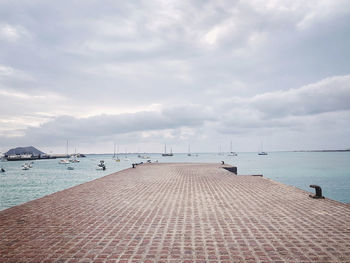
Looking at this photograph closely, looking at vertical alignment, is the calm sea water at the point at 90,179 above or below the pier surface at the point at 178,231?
below

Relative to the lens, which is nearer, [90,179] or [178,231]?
[178,231]

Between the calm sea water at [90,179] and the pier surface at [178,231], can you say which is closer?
the pier surface at [178,231]

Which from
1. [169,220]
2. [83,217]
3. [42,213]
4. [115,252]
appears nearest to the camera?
[115,252]

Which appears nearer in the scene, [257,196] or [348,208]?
[348,208]

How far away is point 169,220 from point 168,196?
3384mm

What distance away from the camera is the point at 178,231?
→ 519 centimetres

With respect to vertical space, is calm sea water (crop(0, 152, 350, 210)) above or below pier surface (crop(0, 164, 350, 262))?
below

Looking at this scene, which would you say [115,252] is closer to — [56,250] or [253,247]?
[56,250]

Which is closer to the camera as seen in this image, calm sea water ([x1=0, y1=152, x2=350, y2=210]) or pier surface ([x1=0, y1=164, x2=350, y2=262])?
pier surface ([x1=0, y1=164, x2=350, y2=262])

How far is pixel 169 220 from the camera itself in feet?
19.8

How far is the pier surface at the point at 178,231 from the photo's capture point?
4.04 meters

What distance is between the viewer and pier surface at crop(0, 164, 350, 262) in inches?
159

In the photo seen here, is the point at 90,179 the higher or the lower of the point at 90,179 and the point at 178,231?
the lower

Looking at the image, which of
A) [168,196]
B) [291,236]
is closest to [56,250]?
[291,236]
